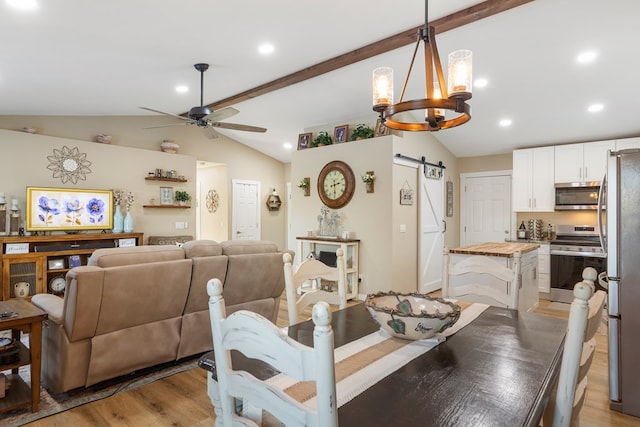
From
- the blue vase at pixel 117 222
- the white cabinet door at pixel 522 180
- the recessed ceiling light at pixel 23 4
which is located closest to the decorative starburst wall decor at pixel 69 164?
the blue vase at pixel 117 222

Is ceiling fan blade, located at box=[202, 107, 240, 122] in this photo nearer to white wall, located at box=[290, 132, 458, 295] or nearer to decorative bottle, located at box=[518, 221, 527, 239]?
white wall, located at box=[290, 132, 458, 295]

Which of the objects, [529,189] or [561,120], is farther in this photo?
[529,189]

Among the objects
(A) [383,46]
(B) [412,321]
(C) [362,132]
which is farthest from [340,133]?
(B) [412,321]

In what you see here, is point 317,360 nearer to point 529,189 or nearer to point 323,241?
point 323,241

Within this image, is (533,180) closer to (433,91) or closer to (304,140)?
(304,140)

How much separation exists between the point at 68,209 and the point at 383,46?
513cm

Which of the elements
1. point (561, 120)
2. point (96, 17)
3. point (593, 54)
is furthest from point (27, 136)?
point (561, 120)

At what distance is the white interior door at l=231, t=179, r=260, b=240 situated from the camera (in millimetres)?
8250

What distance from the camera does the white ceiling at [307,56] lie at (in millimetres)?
3072

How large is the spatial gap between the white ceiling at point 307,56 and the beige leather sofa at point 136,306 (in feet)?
6.27

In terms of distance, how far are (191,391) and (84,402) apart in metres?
0.70

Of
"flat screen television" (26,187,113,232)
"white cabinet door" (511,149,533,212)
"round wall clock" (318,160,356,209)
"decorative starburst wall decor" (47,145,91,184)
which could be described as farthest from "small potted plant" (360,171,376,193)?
"decorative starburst wall decor" (47,145,91,184)

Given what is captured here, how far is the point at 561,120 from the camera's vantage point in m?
5.38

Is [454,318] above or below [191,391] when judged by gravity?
above
